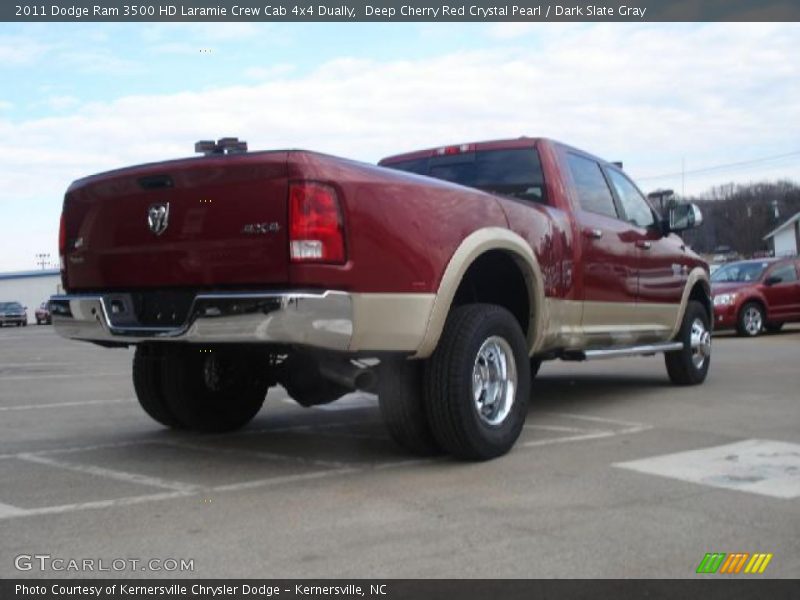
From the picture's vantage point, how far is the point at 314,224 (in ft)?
14.2

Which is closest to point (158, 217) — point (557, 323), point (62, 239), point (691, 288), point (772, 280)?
point (62, 239)

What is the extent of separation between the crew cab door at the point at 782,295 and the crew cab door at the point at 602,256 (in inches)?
429

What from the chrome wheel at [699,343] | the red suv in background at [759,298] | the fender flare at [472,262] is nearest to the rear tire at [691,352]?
the chrome wheel at [699,343]

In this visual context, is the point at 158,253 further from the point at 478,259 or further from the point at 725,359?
the point at 725,359

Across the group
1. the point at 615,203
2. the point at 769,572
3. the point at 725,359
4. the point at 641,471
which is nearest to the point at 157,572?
the point at 769,572

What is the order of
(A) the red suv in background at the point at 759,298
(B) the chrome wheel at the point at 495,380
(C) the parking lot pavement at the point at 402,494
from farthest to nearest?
(A) the red suv in background at the point at 759,298 → (B) the chrome wheel at the point at 495,380 → (C) the parking lot pavement at the point at 402,494

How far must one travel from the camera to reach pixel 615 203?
7414 mm

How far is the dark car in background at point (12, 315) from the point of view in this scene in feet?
158

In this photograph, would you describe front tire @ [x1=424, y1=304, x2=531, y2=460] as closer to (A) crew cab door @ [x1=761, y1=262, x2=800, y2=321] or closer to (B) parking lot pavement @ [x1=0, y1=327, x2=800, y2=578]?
(B) parking lot pavement @ [x1=0, y1=327, x2=800, y2=578]

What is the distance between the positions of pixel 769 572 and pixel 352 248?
2301 millimetres

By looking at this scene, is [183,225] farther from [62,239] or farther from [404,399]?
[404,399]

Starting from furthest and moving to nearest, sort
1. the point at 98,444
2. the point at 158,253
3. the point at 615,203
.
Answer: the point at 615,203 < the point at 98,444 < the point at 158,253

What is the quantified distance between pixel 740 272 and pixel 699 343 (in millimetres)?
10261

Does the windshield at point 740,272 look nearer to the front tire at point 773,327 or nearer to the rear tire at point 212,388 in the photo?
the front tire at point 773,327
